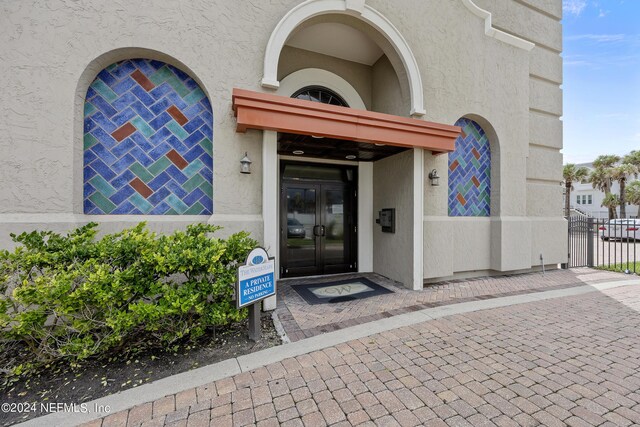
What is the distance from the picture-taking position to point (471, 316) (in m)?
4.59

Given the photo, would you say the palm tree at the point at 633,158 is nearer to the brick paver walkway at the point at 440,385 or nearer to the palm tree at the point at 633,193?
the palm tree at the point at 633,193

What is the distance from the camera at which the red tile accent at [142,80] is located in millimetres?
4555

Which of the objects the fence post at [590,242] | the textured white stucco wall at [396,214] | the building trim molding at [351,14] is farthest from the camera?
the fence post at [590,242]

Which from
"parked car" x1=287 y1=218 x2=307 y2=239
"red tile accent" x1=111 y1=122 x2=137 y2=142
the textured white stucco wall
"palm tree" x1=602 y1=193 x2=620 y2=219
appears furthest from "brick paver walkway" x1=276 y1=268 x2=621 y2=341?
"palm tree" x1=602 y1=193 x2=620 y2=219

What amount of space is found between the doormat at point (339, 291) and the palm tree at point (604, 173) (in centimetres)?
3834

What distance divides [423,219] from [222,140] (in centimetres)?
458

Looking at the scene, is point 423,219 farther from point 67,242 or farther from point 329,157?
point 67,242

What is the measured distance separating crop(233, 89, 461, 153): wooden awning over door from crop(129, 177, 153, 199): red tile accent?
6.00ft

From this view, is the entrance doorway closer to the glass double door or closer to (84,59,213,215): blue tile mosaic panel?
the glass double door

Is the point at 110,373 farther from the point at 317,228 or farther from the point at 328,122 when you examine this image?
the point at 317,228

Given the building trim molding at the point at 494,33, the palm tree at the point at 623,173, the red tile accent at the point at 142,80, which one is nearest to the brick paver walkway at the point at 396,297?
the red tile accent at the point at 142,80

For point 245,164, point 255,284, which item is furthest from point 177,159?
point 255,284

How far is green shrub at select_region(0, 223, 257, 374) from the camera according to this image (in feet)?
9.60

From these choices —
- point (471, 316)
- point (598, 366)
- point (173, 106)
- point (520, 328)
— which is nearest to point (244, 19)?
point (173, 106)
